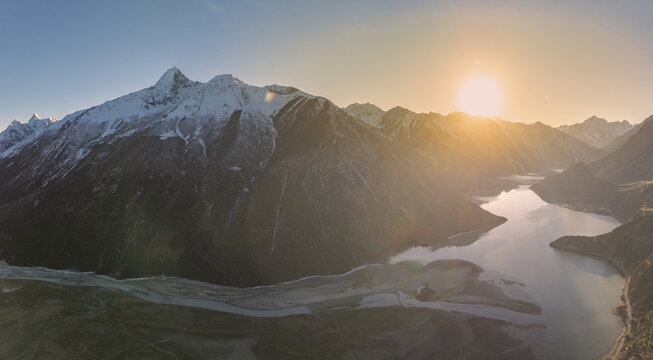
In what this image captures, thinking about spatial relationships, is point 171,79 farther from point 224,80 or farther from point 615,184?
point 615,184

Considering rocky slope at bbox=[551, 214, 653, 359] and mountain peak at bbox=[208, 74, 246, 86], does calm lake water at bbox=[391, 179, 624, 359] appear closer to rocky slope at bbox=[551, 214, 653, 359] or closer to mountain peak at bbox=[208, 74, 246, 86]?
rocky slope at bbox=[551, 214, 653, 359]

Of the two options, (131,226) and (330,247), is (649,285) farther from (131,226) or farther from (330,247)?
(131,226)

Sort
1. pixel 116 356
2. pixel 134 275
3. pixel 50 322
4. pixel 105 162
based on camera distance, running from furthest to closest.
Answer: pixel 105 162 → pixel 134 275 → pixel 50 322 → pixel 116 356

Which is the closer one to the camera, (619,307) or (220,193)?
(619,307)

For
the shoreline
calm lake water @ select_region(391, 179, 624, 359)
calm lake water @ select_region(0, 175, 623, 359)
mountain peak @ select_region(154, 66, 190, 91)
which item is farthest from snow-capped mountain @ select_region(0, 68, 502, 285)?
the shoreline

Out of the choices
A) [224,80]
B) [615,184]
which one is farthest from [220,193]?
[615,184]

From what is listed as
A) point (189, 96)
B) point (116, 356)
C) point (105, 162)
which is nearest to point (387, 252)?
point (116, 356)
